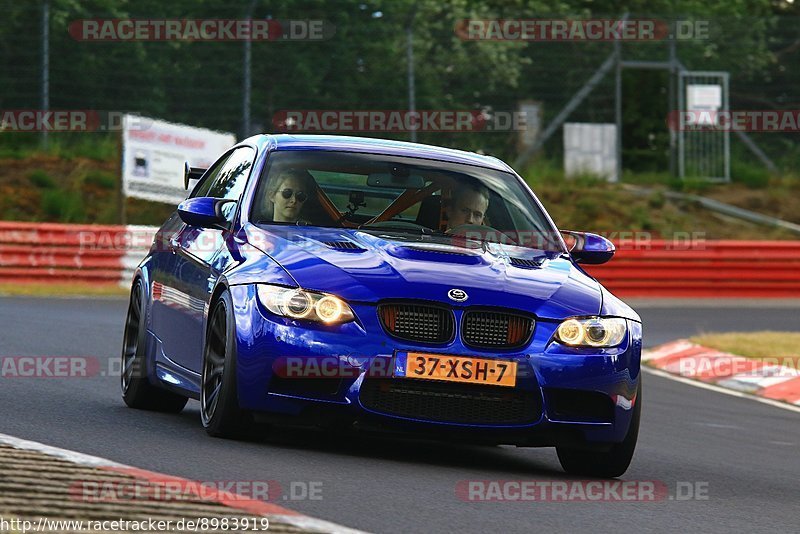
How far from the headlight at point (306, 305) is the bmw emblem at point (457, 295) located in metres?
0.44

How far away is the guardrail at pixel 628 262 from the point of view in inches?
838

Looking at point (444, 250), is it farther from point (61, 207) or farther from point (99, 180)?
point (99, 180)

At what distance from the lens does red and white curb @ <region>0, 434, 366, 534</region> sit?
221 inches

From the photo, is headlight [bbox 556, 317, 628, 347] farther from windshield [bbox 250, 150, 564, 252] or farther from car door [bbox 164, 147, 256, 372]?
car door [bbox 164, 147, 256, 372]

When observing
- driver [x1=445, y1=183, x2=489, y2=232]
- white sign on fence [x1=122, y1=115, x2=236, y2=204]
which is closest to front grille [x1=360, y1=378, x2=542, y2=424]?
driver [x1=445, y1=183, x2=489, y2=232]

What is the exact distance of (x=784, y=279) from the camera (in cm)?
2406

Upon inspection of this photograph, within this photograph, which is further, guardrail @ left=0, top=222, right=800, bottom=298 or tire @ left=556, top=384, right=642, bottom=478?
guardrail @ left=0, top=222, right=800, bottom=298

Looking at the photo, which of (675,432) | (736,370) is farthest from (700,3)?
(675,432)

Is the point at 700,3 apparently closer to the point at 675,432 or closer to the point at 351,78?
the point at 351,78

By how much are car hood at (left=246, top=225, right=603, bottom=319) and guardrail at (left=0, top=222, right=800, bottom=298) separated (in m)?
13.5

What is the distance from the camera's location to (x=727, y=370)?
15.0 meters

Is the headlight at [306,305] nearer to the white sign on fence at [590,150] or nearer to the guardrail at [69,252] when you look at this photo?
the guardrail at [69,252]

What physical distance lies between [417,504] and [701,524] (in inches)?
43.1

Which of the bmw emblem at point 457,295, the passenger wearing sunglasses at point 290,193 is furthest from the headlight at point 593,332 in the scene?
the passenger wearing sunglasses at point 290,193
